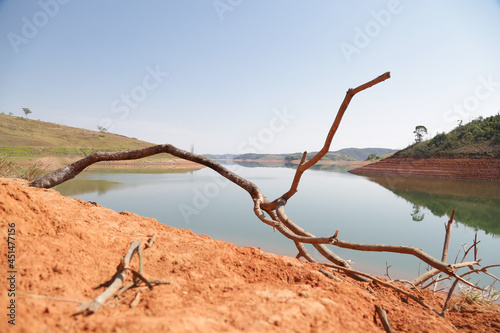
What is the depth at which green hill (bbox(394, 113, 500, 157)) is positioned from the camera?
83.0ft

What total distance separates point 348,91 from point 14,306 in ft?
7.89

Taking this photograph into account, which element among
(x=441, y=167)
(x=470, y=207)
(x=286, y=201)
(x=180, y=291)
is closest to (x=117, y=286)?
(x=180, y=291)

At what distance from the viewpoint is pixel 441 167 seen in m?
26.9

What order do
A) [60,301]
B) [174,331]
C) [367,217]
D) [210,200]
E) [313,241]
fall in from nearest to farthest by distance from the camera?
[174,331] → [60,301] → [313,241] → [367,217] → [210,200]

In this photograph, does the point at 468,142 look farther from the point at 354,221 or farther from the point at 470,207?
the point at 354,221

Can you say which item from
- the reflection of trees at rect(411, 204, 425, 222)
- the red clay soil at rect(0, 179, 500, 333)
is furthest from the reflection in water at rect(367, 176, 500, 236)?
the red clay soil at rect(0, 179, 500, 333)

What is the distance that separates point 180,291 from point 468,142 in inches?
1464

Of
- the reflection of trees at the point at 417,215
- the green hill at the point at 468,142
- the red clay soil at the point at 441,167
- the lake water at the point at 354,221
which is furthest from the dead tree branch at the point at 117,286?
the green hill at the point at 468,142

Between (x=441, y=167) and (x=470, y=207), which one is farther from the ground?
(x=441, y=167)

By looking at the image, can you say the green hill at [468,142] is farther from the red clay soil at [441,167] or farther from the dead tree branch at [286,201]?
the dead tree branch at [286,201]

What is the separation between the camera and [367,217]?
31.8 ft

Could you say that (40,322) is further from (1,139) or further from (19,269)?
(1,139)

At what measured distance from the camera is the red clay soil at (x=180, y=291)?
3.51 feet

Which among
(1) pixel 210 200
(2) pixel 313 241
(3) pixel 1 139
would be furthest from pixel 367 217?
(3) pixel 1 139
